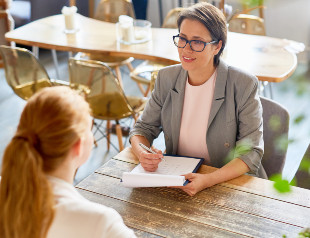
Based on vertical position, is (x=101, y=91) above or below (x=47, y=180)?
below

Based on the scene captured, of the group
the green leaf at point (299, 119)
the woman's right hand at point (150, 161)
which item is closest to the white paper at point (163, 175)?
the woman's right hand at point (150, 161)

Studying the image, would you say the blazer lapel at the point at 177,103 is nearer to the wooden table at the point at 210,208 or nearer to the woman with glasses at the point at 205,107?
the woman with glasses at the point at 205,107

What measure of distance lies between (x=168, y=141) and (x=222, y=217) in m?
0.66

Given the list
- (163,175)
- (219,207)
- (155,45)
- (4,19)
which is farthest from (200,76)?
(4,19)

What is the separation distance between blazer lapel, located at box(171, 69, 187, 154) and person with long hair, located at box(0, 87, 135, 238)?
958 millimetres

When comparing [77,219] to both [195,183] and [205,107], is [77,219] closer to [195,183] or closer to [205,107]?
[195,183]

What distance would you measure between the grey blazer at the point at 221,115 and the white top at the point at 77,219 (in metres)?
0.86

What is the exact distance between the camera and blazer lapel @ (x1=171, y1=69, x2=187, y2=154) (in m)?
2.06

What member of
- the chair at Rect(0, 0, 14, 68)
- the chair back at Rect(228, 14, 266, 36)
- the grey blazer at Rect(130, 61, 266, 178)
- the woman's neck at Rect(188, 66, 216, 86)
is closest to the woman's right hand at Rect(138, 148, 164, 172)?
the grey blazer at Rect(130, 61, 266, 178)

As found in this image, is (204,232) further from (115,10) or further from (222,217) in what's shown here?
(115,10)

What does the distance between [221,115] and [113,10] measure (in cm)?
262

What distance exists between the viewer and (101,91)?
10.3 ft

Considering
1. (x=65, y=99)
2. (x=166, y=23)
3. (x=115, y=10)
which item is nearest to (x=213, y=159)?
(x=65, y=99)

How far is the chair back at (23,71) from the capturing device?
3.24 meters
